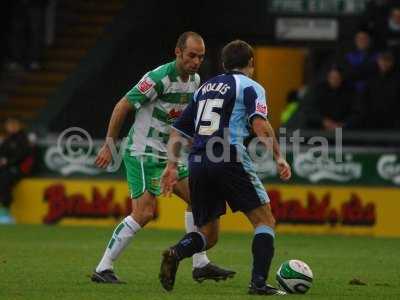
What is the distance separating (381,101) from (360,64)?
102 centimetres

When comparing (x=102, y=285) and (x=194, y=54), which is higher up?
(x=194, y=54)

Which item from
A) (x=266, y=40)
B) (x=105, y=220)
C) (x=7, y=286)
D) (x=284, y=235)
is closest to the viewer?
(x=7, y=286)

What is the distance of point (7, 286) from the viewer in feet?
37.1

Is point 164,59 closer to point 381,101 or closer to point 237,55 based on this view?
point 381,101

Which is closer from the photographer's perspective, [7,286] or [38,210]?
[7,286]

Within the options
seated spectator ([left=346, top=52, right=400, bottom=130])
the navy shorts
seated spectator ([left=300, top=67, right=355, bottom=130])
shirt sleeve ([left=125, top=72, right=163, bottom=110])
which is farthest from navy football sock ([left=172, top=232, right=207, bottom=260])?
seated spectator ([left=346, top=52, right=400, bottom=130])

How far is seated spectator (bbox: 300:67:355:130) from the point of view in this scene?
20547mm

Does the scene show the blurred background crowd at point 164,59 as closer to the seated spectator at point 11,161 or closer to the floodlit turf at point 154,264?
the seated spectator at point 11,161

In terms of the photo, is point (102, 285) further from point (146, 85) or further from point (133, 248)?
point (133, 248)

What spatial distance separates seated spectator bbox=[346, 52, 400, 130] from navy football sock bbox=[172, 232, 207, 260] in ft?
32.4

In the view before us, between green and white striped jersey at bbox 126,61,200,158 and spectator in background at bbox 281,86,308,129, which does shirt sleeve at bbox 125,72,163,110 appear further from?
spectator in background at bbox 281,86,308,129

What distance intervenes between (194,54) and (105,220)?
9086 millimetres

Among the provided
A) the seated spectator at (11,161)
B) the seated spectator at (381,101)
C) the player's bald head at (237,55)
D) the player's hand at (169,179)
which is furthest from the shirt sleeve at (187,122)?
the seated spectator at (11,161)

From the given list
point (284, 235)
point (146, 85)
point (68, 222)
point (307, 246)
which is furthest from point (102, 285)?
point (68, 222)
